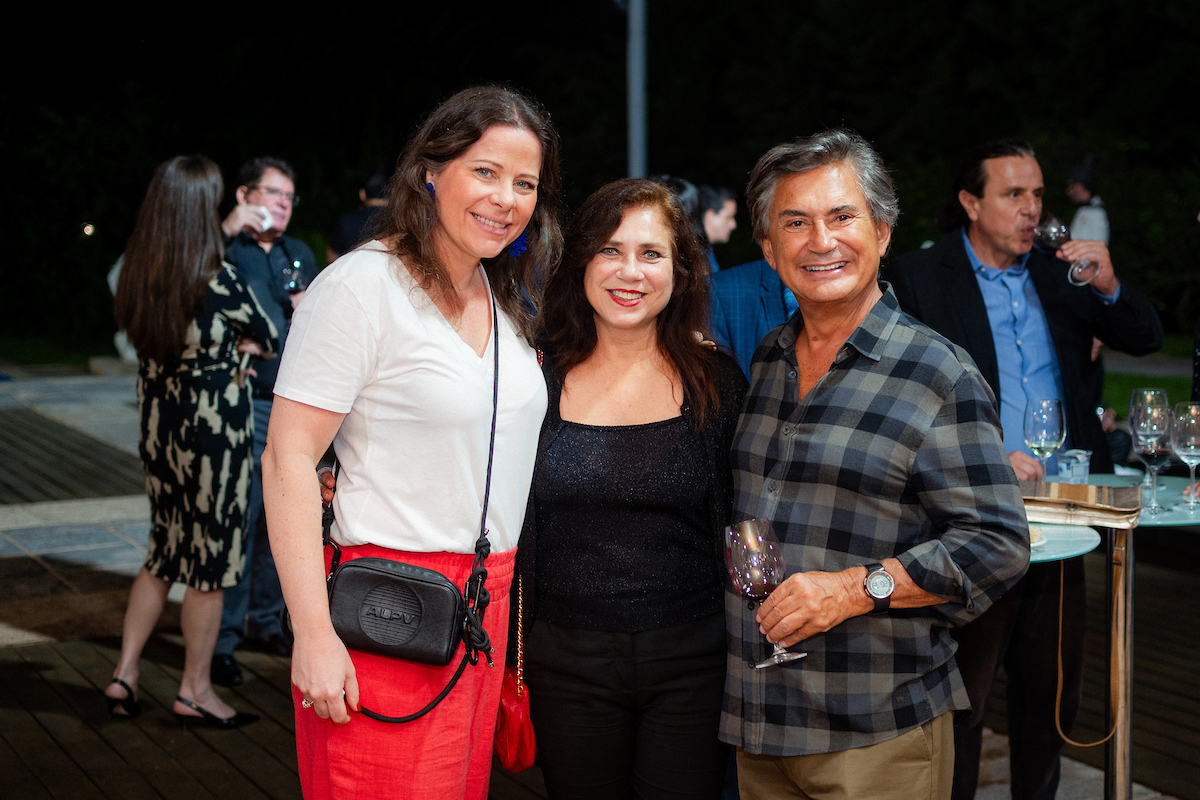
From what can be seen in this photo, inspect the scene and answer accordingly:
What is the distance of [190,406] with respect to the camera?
395 centimetres

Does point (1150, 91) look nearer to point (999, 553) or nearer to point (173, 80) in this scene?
point (173, 80)

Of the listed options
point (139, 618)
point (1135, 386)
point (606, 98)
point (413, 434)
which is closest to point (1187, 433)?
point (413, 434)

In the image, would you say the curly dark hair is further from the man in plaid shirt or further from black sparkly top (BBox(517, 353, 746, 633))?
black sparkly top (BBox(517, 353, 746, 633))

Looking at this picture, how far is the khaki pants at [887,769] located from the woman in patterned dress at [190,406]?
2713 mm

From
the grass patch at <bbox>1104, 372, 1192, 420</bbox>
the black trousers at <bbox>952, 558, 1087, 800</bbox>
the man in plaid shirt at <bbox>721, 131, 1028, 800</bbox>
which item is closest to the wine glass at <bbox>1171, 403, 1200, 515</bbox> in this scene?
the black trousers at <bbox>952, 558, 1087, 800</bbox>

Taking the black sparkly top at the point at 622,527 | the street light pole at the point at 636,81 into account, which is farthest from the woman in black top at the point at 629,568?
the street light pole at the point at 636,81

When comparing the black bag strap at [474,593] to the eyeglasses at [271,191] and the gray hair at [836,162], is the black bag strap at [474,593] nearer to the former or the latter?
the gray hair at [836,162]

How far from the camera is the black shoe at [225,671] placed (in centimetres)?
457

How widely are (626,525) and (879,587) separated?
592 mm

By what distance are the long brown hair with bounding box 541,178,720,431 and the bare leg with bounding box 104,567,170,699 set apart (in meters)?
2.45

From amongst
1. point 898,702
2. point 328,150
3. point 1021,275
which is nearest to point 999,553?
point 898,702

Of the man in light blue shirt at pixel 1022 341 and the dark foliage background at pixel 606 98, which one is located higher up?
the dark foliage background at pixel 606 98

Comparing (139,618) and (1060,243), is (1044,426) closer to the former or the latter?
(1060,243)

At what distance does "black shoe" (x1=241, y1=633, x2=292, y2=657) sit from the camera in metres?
4.95
